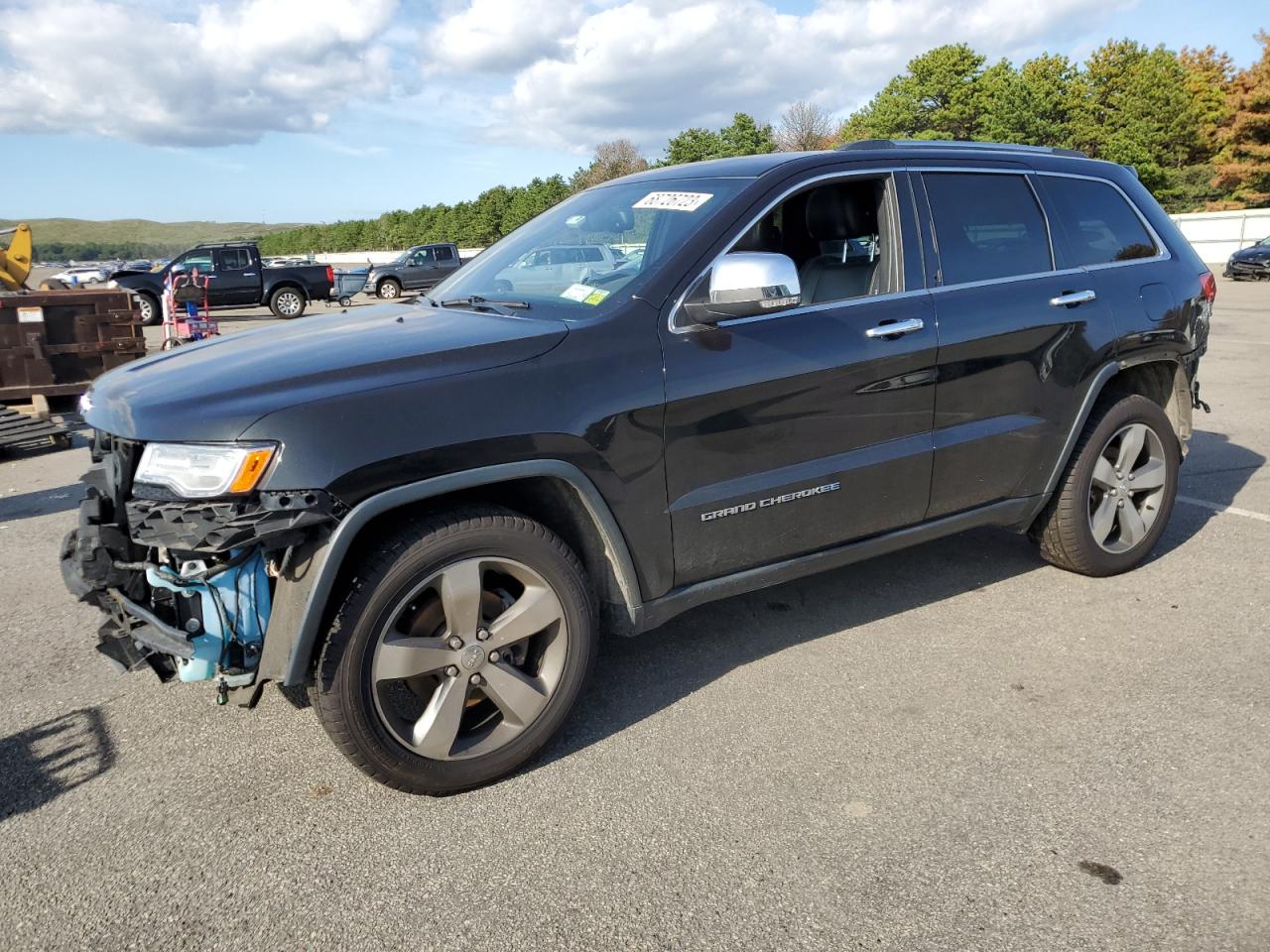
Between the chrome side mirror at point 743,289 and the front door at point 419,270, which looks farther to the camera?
the front door at point 419,270

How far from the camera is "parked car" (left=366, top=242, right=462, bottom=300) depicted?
97.6ft

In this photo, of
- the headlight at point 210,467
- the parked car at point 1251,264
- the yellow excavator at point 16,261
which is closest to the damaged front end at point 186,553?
the headlight at point 210,467

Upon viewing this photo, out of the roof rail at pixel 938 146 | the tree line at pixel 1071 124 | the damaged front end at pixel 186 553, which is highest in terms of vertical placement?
the tree line at pixel 1071 124

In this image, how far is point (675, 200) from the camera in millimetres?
3549

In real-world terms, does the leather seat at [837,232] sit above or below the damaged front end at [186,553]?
above

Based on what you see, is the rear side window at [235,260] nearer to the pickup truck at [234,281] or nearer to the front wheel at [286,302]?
the pickup truck at [234,281]

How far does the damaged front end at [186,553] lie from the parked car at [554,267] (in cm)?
139

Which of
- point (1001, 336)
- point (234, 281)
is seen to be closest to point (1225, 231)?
point (234, 281)

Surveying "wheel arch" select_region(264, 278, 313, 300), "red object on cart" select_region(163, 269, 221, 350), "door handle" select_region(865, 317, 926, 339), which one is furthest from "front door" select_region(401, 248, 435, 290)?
"door handle" select_region(865, 317, 926, 339)

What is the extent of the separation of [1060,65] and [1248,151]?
568 inches

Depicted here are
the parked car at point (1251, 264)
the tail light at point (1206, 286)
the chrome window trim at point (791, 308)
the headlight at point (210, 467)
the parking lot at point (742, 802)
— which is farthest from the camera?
the parked car at point (1251, 264)

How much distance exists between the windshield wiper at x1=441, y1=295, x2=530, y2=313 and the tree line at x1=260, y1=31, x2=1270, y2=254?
4126 centimetres

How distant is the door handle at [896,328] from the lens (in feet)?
11.2

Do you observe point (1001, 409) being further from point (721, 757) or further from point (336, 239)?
point (336, 239)
